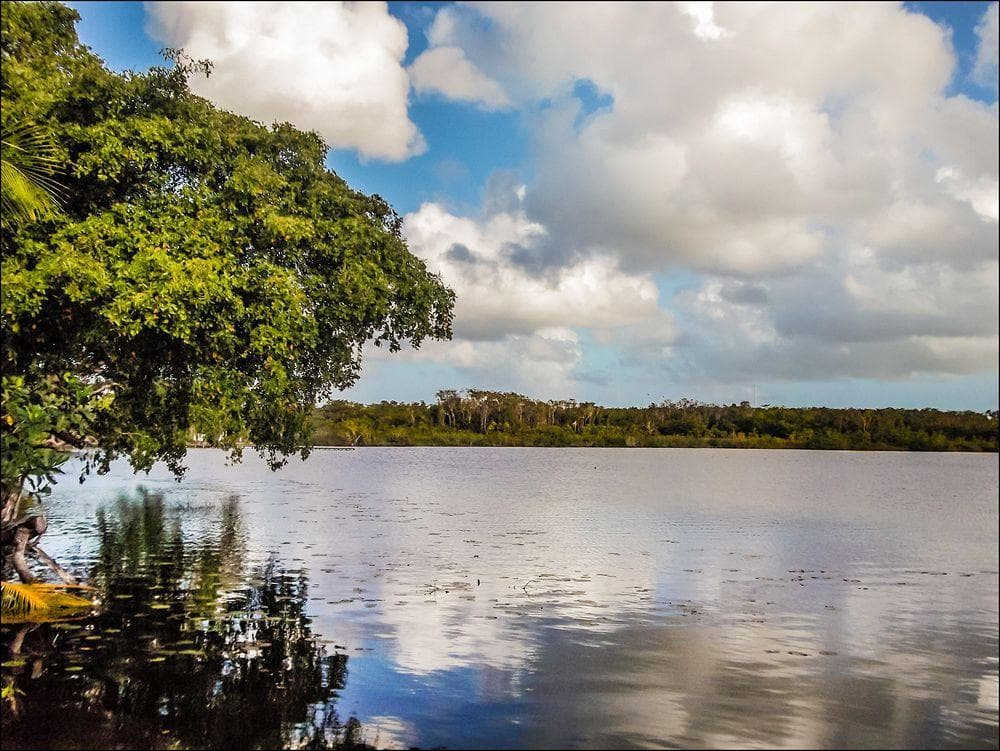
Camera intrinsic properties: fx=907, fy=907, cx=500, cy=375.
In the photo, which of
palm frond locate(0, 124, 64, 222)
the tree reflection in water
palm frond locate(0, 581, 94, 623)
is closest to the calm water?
the tree reflection in water

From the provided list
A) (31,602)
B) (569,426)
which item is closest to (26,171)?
(31,602)

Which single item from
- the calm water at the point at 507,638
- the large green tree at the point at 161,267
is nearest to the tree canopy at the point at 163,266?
the large green tree at the point at 161,267

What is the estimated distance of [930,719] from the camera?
12977 mm

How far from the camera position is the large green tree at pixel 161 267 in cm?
1542

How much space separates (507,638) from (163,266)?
927 cm

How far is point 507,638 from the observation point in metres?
17.4

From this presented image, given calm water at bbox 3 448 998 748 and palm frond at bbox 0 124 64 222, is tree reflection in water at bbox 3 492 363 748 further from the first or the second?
palm frond at bbox 0 124 64 222

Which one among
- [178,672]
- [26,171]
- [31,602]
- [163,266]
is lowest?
[178,672]

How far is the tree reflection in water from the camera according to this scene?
37.1ft

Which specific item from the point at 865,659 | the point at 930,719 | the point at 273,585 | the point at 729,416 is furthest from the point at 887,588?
the point at 729,416

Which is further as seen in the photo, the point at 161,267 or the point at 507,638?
the point at 507,638

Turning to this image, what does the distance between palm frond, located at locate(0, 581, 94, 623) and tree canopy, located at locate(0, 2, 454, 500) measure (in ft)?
9.52

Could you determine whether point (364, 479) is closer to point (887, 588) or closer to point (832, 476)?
point (832, 476)

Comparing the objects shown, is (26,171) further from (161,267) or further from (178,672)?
(178,672)
